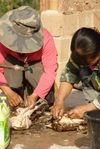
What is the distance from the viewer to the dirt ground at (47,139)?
3.64 m

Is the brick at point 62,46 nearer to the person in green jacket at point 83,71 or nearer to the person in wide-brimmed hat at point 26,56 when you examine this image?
the person in wide-brimmed hat at point 26,56

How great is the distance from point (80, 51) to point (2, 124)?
806 mm

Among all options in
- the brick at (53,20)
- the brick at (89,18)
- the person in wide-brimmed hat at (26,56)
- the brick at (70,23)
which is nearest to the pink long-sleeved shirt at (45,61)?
the person in wide-brimmed hat at (26,56)

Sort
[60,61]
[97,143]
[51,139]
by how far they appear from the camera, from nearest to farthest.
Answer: [97,143] < [51,139] < [60,61]

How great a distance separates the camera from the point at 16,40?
3920 millimetres

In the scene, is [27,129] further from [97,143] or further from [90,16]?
[90,16]

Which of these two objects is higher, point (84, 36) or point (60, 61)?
point (84, 36)

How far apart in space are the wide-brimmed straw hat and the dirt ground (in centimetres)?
73

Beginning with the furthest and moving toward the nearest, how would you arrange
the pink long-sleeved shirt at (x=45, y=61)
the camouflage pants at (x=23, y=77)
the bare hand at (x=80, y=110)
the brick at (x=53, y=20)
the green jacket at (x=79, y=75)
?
the brick at (x=53, y=20)
the camouflage pants at (x=23, y=77)
the pink long-sleeved shirt at (x=45, y=61)
the green jacket at (x=79, y=75)
the bare hand at (x=80, y=110)

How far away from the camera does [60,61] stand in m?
5.75

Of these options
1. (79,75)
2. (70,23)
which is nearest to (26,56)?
(79,75)

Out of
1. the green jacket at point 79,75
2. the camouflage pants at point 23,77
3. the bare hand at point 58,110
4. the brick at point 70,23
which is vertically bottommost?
the bare hand at point 58,110

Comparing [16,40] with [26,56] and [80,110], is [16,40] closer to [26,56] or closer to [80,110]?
[26,56]

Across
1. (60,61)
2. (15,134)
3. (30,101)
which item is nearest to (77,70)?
(30,101)
